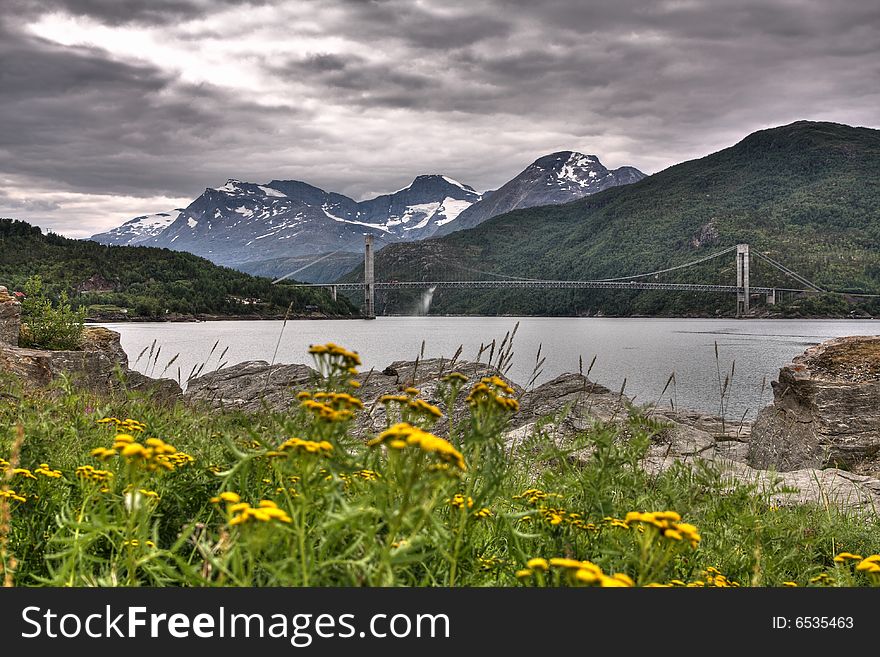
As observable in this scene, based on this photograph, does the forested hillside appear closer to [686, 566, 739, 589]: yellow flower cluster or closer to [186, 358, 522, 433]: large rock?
[186, 358, 522, 433]: large rock

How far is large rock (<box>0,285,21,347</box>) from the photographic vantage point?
447 inches

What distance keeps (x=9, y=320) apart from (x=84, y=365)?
181 cm

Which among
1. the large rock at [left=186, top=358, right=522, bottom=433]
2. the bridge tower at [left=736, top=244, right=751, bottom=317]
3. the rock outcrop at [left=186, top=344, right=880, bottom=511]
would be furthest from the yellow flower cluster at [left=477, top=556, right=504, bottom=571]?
the bridge tower at [left=736, top=244, right=751, bottom=317]

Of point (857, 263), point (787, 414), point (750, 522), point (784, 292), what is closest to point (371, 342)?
point (787, 414)

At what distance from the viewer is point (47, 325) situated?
12.9m

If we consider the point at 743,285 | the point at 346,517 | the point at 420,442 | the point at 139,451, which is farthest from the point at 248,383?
the point at 743,285

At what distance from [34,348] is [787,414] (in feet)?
42.8

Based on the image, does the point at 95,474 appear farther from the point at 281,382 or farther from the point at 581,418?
the point at 281,382

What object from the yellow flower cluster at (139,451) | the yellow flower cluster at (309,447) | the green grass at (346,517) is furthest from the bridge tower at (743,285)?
the yellow flower cluster at (139,451)

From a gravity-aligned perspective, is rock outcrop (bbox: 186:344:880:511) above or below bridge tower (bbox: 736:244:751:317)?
below

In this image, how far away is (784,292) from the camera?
126688 mm

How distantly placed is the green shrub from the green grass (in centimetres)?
869
